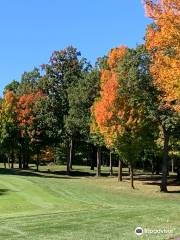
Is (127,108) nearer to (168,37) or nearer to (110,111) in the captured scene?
(110,111)

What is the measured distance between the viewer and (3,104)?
234 ft

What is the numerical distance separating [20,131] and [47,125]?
4.21m

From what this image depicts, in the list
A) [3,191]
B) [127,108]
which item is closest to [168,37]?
[3,191]

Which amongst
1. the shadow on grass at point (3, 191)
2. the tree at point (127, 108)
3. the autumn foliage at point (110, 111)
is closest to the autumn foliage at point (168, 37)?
the shadow on grass at point (3, 191)

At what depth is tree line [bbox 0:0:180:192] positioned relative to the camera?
19.0 metres

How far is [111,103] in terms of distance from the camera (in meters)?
44.1

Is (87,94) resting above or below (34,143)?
above

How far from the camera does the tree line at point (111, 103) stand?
62.4ft

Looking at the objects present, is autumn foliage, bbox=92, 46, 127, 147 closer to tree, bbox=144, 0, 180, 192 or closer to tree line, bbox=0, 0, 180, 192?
tree line, bbox=0, 0, 180, 192

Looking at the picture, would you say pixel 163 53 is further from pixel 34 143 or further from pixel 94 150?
pixel 94 150

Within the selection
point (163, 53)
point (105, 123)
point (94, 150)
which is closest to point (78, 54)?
point (94, 150)

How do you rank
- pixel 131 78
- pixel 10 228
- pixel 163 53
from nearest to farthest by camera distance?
pixel 10 228
pixel 163 53
pixel 131 78

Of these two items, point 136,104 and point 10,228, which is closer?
point 10,228

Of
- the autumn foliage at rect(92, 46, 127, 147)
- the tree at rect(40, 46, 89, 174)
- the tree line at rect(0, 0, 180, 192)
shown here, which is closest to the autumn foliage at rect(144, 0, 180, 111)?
the tree line at rect(0, 0, 180, 192)
